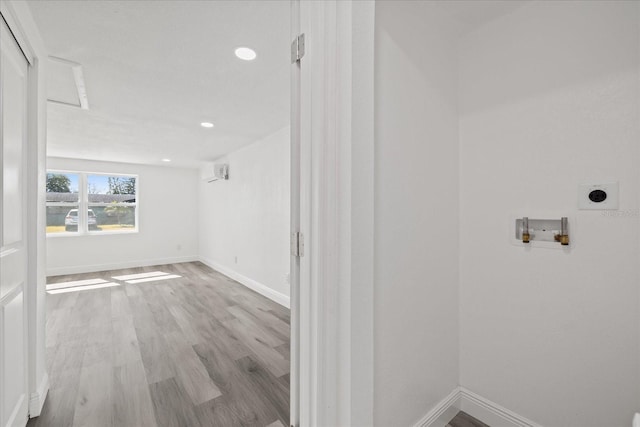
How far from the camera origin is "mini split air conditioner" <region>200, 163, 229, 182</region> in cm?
514

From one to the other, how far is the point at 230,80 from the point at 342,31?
5.13 ft

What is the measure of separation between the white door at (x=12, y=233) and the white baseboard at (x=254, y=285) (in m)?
2.36

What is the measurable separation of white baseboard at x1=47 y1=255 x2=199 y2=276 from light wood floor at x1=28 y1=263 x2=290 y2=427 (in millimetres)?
1666

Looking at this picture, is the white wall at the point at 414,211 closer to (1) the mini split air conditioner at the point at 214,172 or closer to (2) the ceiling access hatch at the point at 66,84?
(2) the ceiling access hatch at the point at 66,84

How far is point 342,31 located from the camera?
3.22 feet

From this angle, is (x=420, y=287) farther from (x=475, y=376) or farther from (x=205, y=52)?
(x=205, y=52)

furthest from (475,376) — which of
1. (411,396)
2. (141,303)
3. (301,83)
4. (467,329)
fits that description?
(141,303)

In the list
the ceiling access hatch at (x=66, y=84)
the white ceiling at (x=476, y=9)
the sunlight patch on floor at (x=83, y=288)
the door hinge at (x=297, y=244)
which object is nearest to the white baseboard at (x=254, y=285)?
the sunlight patch on floor at (x=83, y=288)

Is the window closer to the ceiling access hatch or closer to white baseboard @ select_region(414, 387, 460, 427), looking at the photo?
the ceiling access hatch

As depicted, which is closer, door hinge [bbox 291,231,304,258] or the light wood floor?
door hinge [bbox 291,231,304,258]

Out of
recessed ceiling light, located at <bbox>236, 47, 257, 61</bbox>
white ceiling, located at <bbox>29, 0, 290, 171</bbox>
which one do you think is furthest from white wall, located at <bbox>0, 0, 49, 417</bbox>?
recessed ceiling light, located at <bbox>236, 47, 257, 61</bbox>

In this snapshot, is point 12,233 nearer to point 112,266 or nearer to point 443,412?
point 443,412

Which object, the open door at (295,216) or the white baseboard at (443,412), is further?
the white baseboard at (443,412)

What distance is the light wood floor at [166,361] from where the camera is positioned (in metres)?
1.70
